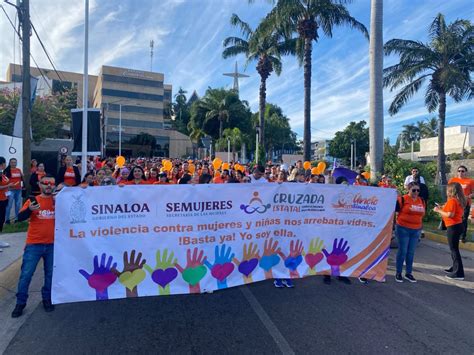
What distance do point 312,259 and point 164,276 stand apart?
2.11 m

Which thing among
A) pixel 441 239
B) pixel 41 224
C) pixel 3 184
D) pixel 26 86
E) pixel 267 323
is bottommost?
pixel 267 323

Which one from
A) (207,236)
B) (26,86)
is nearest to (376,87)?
(207,236)

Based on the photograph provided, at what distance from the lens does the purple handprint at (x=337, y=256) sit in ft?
16.8

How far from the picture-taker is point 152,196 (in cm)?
428

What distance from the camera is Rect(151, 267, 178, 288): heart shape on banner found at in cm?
417

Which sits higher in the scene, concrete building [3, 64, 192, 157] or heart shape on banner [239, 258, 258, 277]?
concrete building [3, 64, 192, 157]

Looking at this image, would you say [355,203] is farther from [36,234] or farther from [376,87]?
[376,87]

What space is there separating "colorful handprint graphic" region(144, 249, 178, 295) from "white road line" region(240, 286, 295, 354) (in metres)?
1.17

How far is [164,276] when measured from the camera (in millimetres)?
4207

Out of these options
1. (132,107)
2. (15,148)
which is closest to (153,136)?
(132,107)

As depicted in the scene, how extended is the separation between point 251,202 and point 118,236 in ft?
5.71

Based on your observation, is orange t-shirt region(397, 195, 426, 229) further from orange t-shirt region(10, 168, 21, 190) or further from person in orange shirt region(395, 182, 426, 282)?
orange t-shirt region(10, 168, 21, 190)

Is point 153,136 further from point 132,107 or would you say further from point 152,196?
point 152,196

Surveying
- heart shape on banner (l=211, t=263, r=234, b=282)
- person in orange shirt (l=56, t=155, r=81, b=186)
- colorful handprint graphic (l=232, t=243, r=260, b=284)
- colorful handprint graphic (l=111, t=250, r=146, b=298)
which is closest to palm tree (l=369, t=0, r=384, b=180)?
colorful handprint graphic (l=232, t=243, r=260, b=284)
